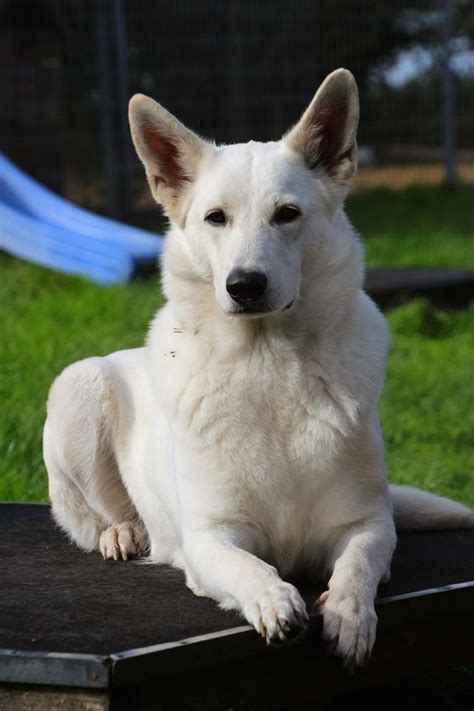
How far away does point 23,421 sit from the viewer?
19.0 ft

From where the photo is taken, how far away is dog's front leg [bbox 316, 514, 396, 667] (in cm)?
284

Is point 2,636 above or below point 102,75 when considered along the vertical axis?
above

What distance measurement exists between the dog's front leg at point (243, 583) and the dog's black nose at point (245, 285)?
2.12 ft

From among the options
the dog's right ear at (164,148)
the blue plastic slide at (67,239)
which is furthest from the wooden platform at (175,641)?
the blue plastic slide at (67,239)

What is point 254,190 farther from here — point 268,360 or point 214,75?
point 214,75

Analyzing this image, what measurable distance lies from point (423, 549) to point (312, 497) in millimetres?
617

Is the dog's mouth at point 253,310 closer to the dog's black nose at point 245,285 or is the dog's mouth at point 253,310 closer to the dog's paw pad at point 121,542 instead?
the dog's black nose at point 245,285

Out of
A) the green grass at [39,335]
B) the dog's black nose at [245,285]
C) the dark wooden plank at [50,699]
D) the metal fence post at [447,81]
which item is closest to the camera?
the dark wooden plank at [50,699]

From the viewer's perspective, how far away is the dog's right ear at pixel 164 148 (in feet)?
11.1

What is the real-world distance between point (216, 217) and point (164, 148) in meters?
0.37

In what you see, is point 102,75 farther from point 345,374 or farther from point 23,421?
point 345,374

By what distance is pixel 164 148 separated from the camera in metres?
3.48

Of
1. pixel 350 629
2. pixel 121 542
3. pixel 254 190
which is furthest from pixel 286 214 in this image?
pixel 121 542

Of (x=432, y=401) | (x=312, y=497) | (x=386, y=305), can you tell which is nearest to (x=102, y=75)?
(x=386, y=305)
